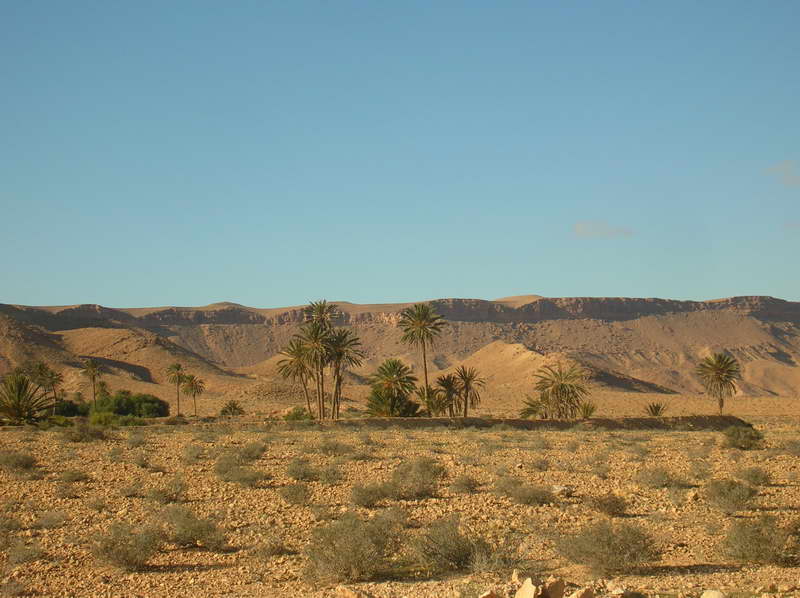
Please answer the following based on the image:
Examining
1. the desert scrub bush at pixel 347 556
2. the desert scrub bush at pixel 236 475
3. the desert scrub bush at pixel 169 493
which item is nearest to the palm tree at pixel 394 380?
the desert scrub bush at pixel 236 475

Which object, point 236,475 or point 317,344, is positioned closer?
point 236,475

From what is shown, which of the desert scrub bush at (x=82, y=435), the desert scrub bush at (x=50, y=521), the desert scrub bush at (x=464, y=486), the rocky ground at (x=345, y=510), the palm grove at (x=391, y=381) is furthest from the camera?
the palm grove at (x=391, y=381)

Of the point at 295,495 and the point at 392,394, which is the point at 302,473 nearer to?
the point at 295,495

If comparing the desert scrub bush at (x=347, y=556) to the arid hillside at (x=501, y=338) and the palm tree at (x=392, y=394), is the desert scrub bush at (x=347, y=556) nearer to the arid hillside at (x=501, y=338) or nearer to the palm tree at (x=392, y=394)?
the palm tree at (x=392, y=394)

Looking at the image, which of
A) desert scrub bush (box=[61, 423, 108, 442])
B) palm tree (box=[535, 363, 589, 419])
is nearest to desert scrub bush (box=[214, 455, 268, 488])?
desert scrub bush (box=[61, 423, 108, 442])

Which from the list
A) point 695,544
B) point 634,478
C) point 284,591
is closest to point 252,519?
point 284,591

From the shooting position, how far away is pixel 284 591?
9.86m

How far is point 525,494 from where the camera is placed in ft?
51.2

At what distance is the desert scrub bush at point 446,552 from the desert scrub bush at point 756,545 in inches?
139

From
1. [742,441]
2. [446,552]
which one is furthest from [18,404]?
[742,441]

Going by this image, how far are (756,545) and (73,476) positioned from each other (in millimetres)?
15289

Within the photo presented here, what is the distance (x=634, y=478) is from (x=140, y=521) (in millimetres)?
12204

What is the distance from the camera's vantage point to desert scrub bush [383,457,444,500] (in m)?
16.5

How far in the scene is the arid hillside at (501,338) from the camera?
110m
